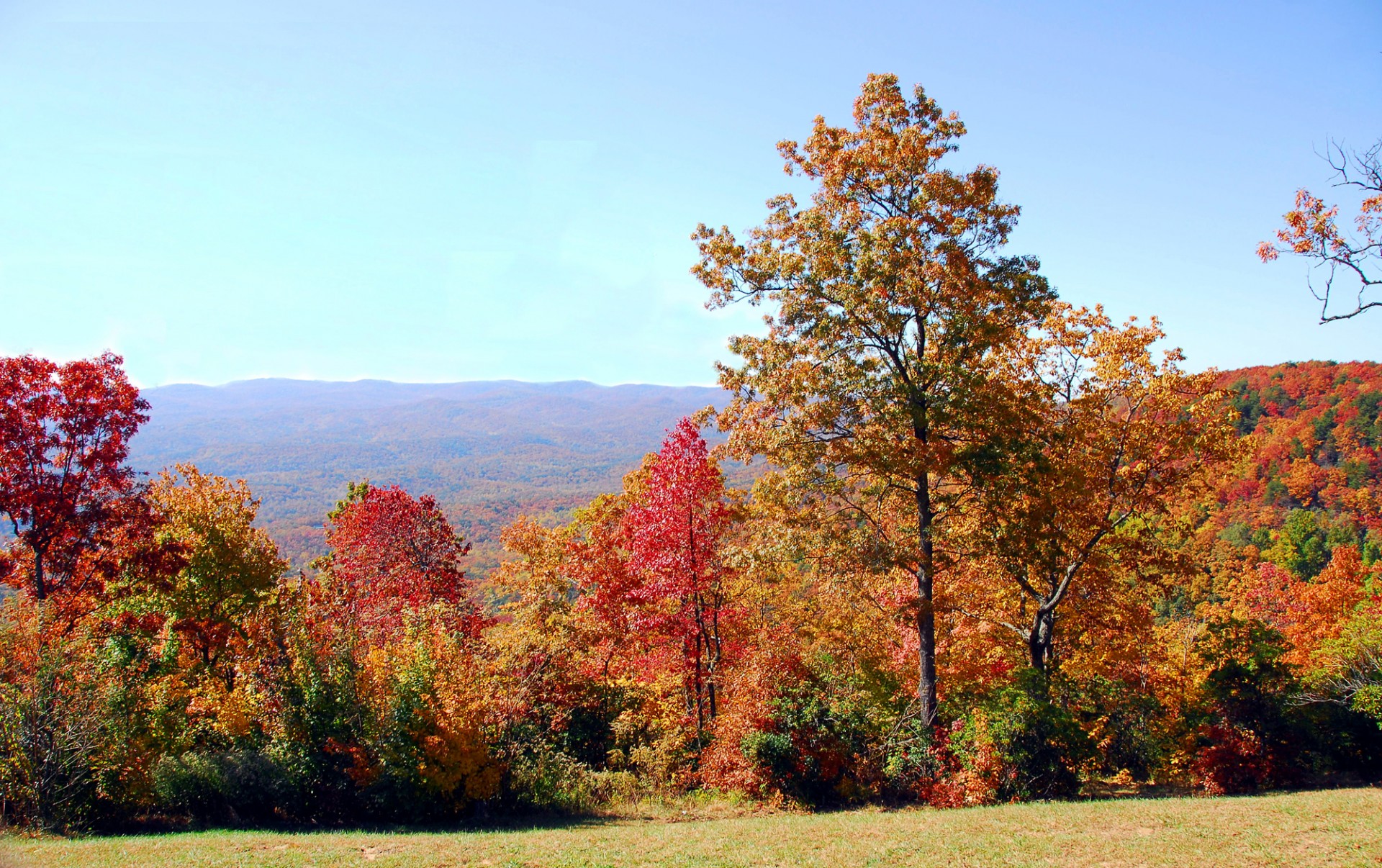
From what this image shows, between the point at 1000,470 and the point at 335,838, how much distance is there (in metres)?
13.7

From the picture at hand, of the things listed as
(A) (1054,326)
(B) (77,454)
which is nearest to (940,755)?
(A) (1054,326)

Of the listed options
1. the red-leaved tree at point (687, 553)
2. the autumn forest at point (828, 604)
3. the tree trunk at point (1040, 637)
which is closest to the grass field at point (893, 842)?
the autumn forest at point (828, 604)

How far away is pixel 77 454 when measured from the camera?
16.6 metres

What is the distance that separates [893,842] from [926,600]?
5155 mm

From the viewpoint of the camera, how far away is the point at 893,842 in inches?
443

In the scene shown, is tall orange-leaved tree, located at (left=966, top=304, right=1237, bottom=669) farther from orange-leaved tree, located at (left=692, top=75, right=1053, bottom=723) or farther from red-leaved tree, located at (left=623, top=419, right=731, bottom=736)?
red-leaved tree, located at (left=623, top=419, right=731, bottom=736)

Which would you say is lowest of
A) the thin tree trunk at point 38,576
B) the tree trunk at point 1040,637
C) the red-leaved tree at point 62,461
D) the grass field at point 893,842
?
the grass field at point 893,842

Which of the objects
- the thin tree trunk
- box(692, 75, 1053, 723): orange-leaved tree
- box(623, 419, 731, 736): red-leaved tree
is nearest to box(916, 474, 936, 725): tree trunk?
box(692, 75, 1053, 723): orange-leaved tree

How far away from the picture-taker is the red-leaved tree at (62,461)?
15.7 meters

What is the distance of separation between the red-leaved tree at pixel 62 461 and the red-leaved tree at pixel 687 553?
41.0 feet

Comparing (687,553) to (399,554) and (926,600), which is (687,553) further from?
(399,554)

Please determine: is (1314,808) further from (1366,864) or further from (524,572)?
(524,572)

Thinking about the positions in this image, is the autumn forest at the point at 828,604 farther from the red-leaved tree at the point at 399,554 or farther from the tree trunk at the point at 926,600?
the red-leaved tree at the point at 399,554

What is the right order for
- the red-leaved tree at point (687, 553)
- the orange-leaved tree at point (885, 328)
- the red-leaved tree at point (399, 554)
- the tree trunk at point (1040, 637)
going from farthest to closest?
the red-leaved tree at point (399, 554), the red-leaved tree at point (687, 553), the tree trunk at point (1040, 637), the orange-leaved tree at point (885, 328)
